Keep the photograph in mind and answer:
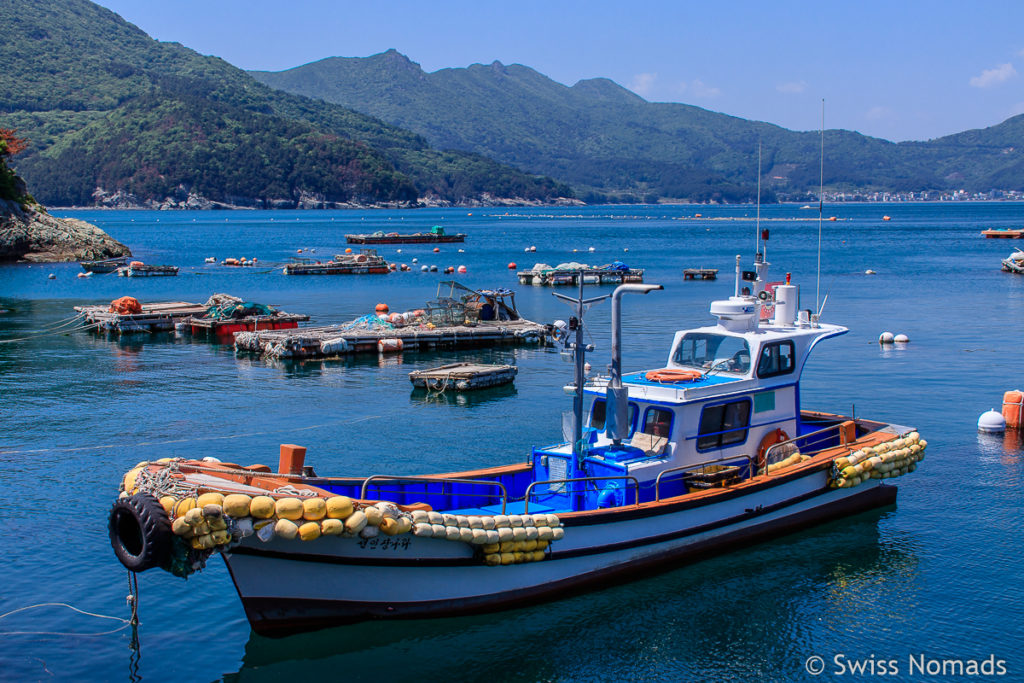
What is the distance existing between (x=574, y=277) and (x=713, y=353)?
2241 inches

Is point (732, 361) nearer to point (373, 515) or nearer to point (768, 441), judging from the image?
point (768, 441)

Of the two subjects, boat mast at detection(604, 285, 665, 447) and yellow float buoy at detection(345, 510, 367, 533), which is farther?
boat mast at detection(604, 285, 665, 447)

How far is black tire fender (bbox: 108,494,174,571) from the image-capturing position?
1160 centimetres

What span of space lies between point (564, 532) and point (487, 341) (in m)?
29.8

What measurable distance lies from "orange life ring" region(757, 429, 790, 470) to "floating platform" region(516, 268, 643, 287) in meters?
56.6

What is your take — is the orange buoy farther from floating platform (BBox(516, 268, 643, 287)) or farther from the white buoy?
floating platform (BBox(516, 268, 643, 287))

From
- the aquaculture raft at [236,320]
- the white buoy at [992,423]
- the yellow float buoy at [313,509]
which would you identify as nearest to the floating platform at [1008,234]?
the aquaculture raft at [236,320]

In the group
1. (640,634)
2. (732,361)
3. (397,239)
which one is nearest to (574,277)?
(732,361)

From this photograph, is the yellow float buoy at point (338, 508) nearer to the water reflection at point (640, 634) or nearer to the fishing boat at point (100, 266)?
the water reflection at point (640, 634)

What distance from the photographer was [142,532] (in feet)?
38.4

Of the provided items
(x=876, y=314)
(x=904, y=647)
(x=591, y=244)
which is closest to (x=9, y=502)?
(x=904, y=647)

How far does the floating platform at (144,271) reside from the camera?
82000mm

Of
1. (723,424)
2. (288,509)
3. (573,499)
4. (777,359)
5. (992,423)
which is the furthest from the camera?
(992,423)

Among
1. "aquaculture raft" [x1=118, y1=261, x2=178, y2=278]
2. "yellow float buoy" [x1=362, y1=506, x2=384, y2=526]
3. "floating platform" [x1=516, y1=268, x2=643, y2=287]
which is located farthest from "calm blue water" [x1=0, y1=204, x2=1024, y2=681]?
"aquaculture raft" [x1=118, y1=261, x2=178, y2=278]
